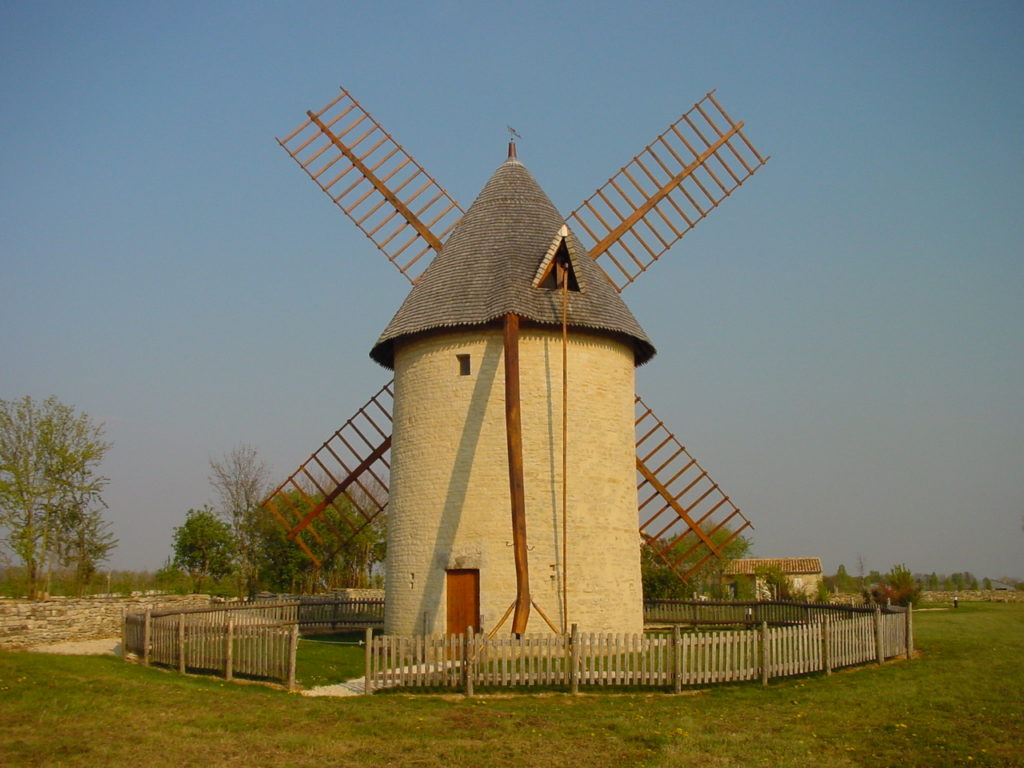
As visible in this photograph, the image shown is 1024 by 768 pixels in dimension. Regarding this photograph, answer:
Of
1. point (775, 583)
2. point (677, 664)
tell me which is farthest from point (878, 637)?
point (775, 583)

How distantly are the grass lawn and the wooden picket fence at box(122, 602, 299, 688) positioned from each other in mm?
543

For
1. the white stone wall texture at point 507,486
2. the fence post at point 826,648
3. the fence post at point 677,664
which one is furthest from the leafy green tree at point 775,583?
the fence post at point 677,664

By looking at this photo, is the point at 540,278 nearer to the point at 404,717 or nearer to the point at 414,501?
the point at 414,501

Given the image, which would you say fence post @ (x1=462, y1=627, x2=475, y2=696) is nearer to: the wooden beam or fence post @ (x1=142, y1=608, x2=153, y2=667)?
the wooden beam

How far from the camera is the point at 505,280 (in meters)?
18.5

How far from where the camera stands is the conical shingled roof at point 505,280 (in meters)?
18.2

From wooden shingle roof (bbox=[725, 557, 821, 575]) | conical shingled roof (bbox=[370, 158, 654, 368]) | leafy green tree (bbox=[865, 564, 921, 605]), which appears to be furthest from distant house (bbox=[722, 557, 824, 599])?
conical shingled roof (bbox=[370, 158, 654, 368])

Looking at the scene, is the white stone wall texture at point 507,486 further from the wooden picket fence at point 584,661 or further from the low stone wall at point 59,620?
the low stone wall at point 59,620

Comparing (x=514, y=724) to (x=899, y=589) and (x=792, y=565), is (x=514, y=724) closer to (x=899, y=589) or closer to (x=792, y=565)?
(x=899, y=589)

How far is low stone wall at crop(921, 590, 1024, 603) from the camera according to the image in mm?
42719

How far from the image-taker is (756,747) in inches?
402

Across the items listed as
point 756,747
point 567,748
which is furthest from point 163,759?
point 756,747

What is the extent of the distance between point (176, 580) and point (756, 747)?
32.9m

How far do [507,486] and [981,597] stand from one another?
3646 cm
